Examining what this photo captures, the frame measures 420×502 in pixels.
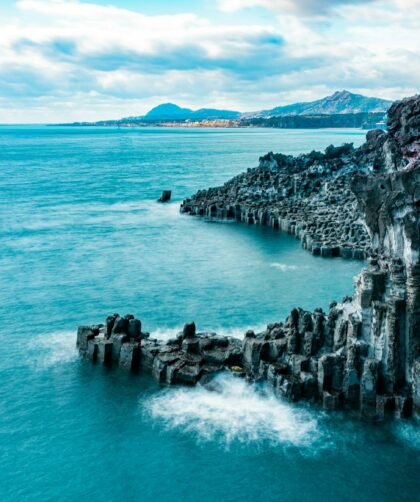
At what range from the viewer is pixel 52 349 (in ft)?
131

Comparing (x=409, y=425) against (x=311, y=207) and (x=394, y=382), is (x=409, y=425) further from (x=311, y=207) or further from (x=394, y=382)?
(x=311, y=207)

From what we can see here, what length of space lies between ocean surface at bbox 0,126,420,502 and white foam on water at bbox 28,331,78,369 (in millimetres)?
147

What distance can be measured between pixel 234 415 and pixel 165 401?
4.17m

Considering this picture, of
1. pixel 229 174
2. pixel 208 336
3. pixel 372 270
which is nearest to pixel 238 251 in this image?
pixel 208 336

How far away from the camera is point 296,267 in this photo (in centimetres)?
5903

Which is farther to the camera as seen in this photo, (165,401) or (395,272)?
(165,401)

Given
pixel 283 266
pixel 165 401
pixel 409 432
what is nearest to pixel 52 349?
pixel 165 401

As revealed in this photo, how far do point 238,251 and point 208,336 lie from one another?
29.9m

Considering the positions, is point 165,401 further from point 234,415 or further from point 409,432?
point 409,432

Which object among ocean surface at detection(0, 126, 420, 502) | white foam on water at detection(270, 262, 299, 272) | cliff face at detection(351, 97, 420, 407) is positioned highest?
cliff face at detection(351, 97, 420, 407)

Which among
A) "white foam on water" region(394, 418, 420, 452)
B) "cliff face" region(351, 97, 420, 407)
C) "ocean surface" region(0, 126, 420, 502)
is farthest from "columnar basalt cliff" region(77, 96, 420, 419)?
"ocean surface" region(0, 126, 420, 502)

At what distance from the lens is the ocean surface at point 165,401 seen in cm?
2622

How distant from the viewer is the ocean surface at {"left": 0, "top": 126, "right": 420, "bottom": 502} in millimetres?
26219

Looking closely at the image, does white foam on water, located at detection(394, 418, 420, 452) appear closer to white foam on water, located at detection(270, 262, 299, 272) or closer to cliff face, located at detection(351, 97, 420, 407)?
cliff face, located at detection(351, 97, 420, 407)
